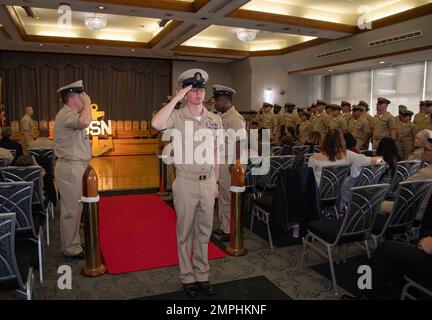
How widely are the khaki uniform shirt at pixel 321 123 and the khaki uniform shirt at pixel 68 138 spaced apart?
6.83 meters

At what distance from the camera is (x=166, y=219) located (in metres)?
4.64

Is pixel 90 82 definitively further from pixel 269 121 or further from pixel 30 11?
pixel 269 121

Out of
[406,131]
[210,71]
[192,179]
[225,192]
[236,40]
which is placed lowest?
[225,192]

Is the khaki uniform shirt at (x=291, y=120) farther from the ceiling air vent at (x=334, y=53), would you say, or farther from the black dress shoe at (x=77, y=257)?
the black dress shoe at (x=77, y=257)

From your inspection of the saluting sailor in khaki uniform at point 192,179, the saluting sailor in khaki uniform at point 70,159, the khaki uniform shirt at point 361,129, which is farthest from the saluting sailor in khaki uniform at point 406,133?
the saluting sailor in khaki uniform at point 70,159

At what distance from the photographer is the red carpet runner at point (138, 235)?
3.37 meters

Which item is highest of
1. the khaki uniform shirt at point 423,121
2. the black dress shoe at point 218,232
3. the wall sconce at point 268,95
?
the wall sconce at point 268,95

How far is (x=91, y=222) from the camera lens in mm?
3068

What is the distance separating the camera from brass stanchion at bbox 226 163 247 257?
11.5 ft

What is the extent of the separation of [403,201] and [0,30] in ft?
30.0

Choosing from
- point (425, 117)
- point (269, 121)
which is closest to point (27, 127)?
point (269, 121)

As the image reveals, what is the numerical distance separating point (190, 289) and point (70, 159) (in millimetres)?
1642
